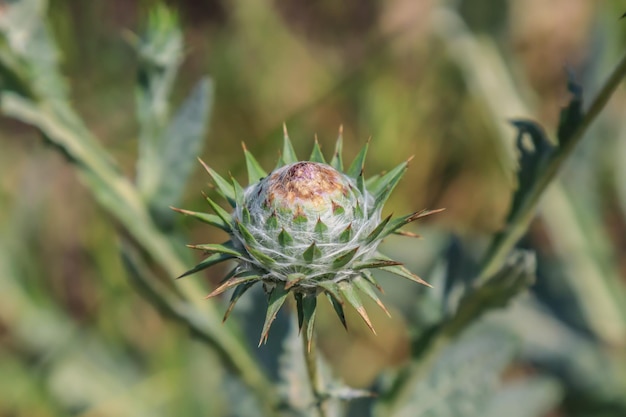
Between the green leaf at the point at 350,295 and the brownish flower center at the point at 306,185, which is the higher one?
the brownish flower center at the point at 306,185

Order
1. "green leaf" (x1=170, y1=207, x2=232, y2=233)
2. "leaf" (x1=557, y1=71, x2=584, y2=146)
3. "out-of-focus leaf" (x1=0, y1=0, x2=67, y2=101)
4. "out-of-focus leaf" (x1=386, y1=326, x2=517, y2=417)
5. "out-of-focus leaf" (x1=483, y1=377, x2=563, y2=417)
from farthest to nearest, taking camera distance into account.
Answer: "out-of-focus leaf" (x1=483, y1=377, x2=563, y2=417)
"out-of-focus leaf" (x1=386, y1=326, x2=517, y2=417)
"out-of-focus leaf" (x1=0, y1=0, x2=67, y2=101)
"leaf" (x1=557, y1=71, x2=584, y2=146)
"green leaf" (x1=170, y1=207, x2=232, y2=233)

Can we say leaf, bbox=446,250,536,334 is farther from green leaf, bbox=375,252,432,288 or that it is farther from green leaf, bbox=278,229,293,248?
green leaf, bbox=278,229,293,248

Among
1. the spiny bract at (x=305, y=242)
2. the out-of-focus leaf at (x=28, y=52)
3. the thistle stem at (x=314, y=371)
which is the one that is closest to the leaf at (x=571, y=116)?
the spiny bract at (x=305, y=242)

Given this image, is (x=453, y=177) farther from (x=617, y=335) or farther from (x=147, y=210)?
(x=147, y=210)

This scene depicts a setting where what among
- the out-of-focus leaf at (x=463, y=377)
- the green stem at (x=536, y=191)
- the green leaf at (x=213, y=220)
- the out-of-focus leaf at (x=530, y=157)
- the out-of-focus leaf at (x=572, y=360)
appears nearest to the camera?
the green leaf at (x=213, y=220)

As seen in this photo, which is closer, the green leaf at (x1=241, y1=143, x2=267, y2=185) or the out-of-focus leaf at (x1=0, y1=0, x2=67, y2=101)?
the green leaf at (x1=241, y1=143, x2=267, y2=185)

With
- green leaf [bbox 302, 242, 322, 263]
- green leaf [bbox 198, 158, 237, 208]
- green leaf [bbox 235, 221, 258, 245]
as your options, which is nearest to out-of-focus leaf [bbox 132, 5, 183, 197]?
green leaf [bbox 198, 158, 237, 208]

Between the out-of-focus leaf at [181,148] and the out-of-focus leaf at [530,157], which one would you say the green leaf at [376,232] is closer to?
the out-of-focus leaf at [530,157]
